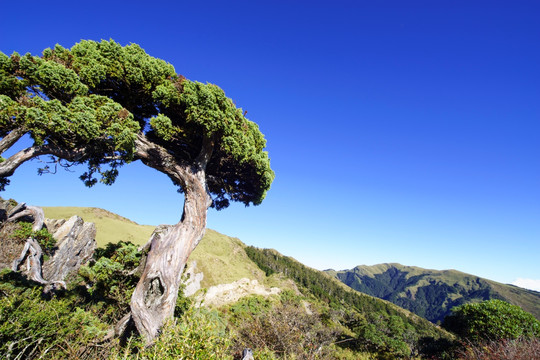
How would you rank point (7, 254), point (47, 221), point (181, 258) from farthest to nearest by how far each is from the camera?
point (47, 221), point (7, 254), point (181, 258)

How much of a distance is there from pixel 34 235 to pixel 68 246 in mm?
3239

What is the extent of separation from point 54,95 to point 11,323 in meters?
5.66

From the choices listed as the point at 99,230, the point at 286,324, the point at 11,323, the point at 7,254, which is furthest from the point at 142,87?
the point at 99,230

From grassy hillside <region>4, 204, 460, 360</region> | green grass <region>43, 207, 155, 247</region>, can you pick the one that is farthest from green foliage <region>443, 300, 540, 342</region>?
green grass <region>43, 207, 155, 247</region>

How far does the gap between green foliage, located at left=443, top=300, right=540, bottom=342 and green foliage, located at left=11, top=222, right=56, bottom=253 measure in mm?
27854

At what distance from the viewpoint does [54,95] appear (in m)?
6.18

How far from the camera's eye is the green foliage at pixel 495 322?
1314 centimetres

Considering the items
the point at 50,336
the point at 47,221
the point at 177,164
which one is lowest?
the point at 50,336

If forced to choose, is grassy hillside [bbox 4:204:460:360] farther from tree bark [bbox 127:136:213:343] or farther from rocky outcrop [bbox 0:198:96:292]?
rocky outcrop [bbox 0:198:96:292]

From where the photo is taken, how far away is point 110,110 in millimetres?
6379

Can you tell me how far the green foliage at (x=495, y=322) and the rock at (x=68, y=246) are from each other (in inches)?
1088

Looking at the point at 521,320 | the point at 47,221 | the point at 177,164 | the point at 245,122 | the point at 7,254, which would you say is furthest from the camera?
the point at 47,221

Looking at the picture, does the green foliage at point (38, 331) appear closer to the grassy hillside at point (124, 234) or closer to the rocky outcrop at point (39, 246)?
the rocky outcrop at point (39, 246)

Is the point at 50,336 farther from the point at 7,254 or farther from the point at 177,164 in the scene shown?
the point at 7,254
